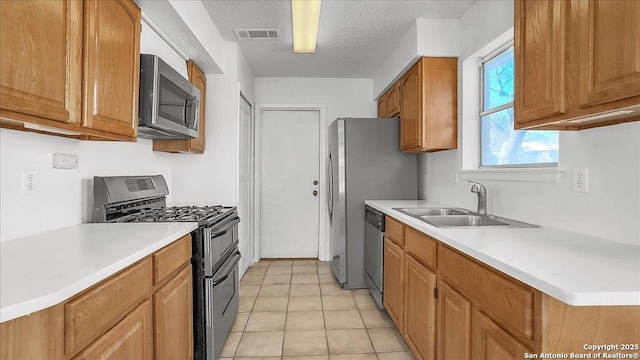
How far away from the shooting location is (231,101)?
3344 millimetres

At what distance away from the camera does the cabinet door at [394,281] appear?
232cm

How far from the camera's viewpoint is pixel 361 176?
3426 mm

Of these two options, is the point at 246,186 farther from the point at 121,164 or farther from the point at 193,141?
the point at 121,164

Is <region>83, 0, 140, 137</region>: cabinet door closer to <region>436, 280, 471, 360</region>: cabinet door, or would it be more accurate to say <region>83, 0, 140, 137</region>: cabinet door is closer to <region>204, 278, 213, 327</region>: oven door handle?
<region>204, 278, 213, 327</region>: oven door handle

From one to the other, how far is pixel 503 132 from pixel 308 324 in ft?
6.52

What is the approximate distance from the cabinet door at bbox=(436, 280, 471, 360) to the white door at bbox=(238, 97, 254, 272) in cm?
242

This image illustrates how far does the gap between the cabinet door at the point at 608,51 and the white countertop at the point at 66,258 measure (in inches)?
65.2

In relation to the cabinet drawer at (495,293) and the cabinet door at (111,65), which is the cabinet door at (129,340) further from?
the cabinet drawer at (495,293)

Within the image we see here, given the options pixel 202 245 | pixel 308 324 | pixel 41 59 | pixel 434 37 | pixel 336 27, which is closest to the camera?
pixel 41 59

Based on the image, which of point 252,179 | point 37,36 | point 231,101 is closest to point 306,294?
point 252,179

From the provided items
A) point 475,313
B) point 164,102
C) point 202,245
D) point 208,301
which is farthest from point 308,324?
point 164,102

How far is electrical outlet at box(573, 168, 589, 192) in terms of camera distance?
157 cm

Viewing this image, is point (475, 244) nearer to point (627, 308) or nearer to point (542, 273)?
point (542, 273)

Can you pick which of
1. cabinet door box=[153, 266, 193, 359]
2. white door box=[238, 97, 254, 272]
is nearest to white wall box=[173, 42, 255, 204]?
white door box=[238, 97, 254, 272]
